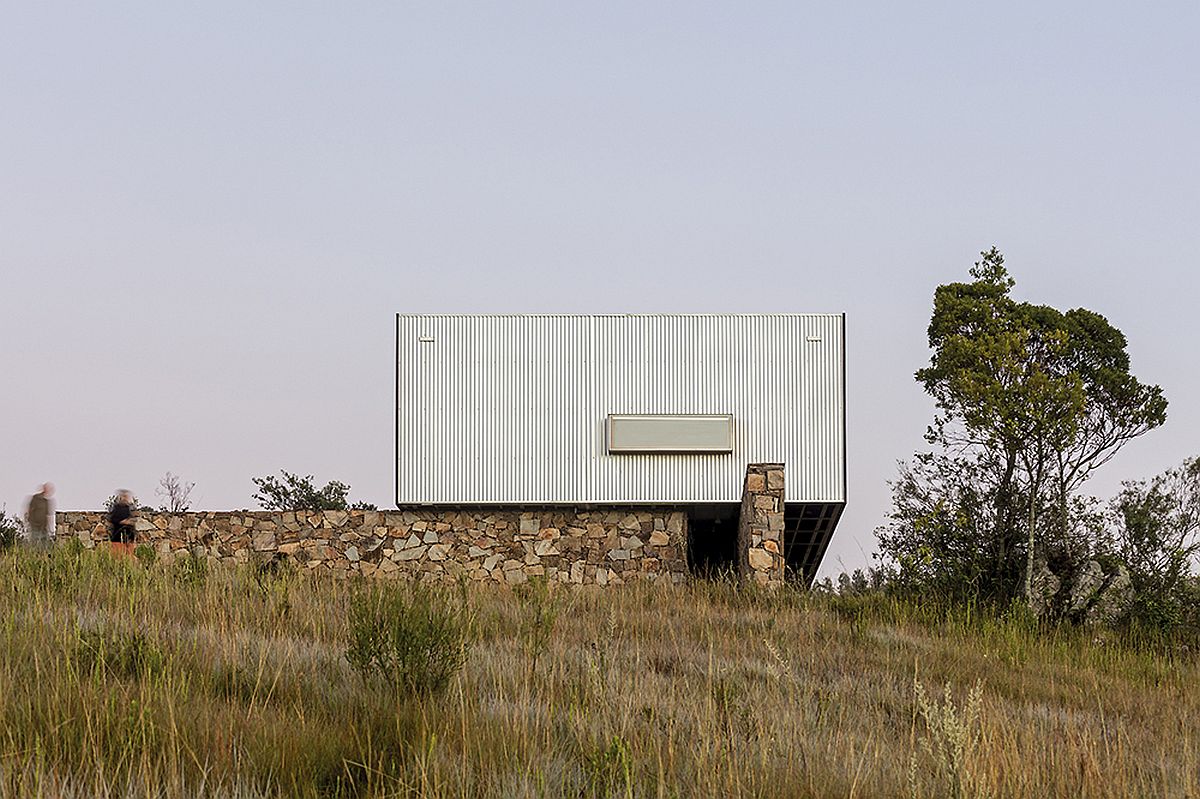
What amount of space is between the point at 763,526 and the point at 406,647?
35.8 ft

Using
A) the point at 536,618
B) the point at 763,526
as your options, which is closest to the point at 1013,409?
the point at 763,526

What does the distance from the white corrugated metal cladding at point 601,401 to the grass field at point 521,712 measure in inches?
374

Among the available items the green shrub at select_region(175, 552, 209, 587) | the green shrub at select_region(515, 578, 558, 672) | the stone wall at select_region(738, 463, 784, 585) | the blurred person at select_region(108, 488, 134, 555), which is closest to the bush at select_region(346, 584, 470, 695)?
the green shrub at select_region(515, 578, 558, 672)

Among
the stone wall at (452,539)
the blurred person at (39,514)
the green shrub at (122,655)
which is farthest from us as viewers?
the stone wall at (452,539)

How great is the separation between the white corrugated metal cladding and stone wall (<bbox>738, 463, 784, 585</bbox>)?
305 cm

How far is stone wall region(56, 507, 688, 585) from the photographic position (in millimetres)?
20047

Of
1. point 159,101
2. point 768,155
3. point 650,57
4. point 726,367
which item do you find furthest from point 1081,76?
point 159,101

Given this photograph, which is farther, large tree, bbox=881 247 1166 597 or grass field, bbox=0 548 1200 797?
large tree, bbox=881 247 1166 597

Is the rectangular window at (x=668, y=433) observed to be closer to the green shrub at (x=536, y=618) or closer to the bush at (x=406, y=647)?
the green shrub at (x=536, y=618)

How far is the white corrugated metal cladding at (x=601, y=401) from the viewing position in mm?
20312

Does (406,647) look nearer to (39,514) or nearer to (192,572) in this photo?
(192,572)

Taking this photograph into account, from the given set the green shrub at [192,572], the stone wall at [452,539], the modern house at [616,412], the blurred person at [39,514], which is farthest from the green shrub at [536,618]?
the blurred person at [39,514]

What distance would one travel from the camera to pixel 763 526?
54.4 ft

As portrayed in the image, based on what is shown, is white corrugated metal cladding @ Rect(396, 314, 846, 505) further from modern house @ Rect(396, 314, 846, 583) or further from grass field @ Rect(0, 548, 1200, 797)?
grass field @ Rect(0, 548, 1200, 797)
